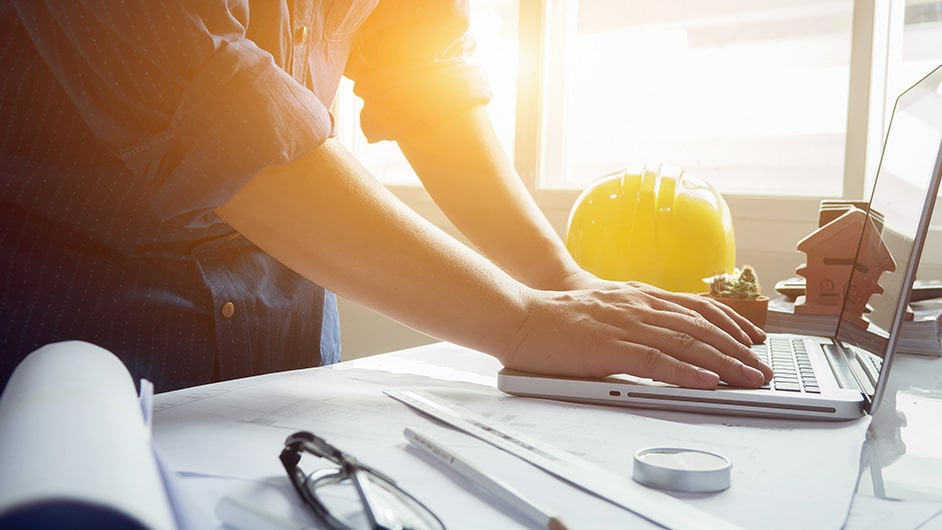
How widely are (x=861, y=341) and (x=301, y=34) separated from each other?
630 mm

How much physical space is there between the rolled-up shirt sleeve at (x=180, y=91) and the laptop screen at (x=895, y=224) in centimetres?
46

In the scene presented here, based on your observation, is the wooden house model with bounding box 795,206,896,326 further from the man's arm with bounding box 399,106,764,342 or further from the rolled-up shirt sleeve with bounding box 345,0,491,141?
the rolled-up shirt sleeve with bounding box 345,0,491,141

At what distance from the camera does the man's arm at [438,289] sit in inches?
24.6

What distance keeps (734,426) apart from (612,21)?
1.58 m

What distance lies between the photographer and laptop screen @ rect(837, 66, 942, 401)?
0.58 m

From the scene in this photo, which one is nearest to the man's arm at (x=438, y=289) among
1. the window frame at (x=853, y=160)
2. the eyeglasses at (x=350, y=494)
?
the eyeglasses at (x=350, y=494)

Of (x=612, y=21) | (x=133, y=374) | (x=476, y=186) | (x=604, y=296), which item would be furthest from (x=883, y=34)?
(x=133, y=374)

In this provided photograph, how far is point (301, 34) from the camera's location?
816 millimetres

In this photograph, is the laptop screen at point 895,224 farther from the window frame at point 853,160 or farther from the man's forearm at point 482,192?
the window frame at point 853,160

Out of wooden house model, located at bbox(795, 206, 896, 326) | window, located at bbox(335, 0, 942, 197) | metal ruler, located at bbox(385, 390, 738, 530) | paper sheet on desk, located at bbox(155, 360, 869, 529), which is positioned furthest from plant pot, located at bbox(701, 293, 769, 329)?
window, located at bbox(335, 0, 942, 197)

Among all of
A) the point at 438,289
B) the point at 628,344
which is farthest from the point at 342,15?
the point at 628,344

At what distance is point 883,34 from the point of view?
1523 mm

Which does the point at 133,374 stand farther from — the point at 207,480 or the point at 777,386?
the point at 777,386

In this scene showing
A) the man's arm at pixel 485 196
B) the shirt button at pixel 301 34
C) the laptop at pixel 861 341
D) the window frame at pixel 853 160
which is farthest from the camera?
the window frame at pixel 853 160
